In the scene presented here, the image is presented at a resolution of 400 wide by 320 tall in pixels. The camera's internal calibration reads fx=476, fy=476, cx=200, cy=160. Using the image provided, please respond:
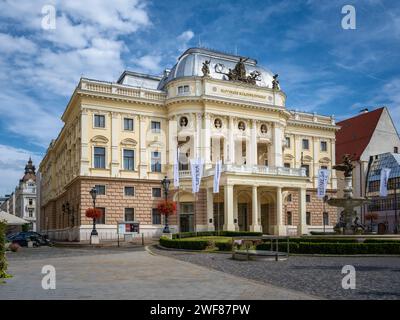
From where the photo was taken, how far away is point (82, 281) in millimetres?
14352

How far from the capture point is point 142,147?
52.3 meters

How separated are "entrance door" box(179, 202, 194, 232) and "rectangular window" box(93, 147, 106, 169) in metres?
9.66

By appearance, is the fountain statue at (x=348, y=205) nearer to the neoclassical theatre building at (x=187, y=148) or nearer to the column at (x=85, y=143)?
the neoclassical theatre building at (x=187, y=148)

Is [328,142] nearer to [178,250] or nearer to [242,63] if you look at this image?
[242,63]

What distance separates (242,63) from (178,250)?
101 feet

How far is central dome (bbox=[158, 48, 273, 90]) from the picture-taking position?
5525 centimetres

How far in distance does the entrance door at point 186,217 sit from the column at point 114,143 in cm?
819

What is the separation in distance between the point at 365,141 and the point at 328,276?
63.6m

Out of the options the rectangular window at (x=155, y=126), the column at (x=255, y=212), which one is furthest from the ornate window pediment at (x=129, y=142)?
the column at (x=255, y=212)

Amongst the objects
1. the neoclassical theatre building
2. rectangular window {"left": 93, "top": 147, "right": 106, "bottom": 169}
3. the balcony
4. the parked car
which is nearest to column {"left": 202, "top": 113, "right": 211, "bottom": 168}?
the neoclassical theatre building

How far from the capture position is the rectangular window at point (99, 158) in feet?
165

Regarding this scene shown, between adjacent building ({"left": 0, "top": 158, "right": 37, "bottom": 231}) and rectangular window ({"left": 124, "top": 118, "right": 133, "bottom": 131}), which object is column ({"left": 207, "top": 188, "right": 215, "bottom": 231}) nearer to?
rectangular window ({"left": 124, "top": 118, "right": 133, "bottom": 131})

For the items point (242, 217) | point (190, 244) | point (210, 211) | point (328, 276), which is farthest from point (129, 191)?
point (328, 276)
